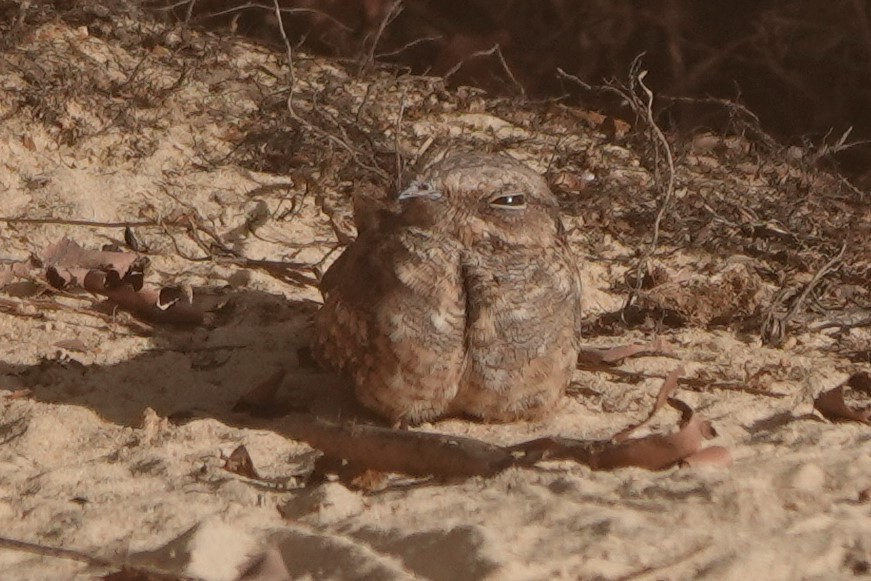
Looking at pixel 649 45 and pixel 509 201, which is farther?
pixel 649 45

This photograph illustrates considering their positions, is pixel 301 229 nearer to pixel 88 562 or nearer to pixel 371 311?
pixel 371 311

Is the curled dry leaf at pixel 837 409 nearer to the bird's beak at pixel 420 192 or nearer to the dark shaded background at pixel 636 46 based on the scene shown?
the bird's beak at pixel 420 192

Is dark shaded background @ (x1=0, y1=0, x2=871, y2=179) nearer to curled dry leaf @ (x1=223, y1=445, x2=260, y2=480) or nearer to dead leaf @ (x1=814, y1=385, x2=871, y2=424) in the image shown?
dead leaf @ (x1=814, y1=385, x2=871, y2=424)

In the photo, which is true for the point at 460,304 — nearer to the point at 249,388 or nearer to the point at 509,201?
the point at 509,201

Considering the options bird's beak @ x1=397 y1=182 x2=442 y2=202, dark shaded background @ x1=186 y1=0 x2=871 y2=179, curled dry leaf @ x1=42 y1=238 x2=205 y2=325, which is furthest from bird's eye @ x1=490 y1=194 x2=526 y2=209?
dark shaded background @ x1=186 y1=0 x2=871 y2=179

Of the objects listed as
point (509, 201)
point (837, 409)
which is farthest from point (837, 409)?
point (509, 201)

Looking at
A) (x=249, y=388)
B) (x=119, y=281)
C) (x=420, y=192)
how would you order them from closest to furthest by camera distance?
(x=420, y=192) → (x=249, y=388) → (x=119, y=281)

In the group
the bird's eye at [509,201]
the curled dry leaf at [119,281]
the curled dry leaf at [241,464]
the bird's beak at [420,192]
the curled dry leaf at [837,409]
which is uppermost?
the bird's eye at [509,201]

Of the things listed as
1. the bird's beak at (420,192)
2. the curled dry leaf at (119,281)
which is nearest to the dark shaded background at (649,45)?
the curled dry leaf at (119,281)
